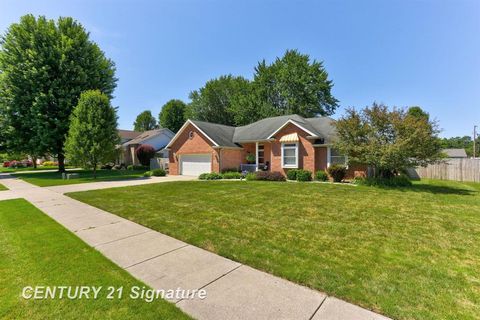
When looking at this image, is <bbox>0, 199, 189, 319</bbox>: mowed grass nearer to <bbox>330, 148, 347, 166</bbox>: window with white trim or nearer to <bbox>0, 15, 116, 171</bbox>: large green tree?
<bbox>330, 148, 347, 166</bbox>: window with white trim

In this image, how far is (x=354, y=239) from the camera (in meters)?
5.38

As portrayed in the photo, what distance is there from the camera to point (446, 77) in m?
16.3

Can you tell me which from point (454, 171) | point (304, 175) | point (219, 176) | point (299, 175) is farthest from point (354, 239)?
point (454, 171)

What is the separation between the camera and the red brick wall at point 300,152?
17719 millimetres

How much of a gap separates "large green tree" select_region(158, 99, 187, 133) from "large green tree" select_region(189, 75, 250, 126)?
26.8ft

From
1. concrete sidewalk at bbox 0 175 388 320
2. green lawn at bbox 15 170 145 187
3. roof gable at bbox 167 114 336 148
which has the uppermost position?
roof gable at bbox 167 114 336 148

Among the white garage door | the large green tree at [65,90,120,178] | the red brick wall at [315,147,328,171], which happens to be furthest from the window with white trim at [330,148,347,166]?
the large green tree at [65,90,120,178]

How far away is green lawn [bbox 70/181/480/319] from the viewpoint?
3.27 m

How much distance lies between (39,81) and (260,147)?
2211 cm

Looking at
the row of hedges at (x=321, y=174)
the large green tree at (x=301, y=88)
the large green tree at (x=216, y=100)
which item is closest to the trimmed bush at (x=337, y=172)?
the row of hedges at (x=321, y=174)

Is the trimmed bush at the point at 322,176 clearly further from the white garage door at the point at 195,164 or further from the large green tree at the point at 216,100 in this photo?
the large green tree at the point at 216,100

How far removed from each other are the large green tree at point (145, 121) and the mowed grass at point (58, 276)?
211 ft

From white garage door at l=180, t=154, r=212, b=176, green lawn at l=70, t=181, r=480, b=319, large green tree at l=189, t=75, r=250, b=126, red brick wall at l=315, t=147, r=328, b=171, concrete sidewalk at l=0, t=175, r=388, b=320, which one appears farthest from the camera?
large green tree at l=189, t=75, r=250, b=126

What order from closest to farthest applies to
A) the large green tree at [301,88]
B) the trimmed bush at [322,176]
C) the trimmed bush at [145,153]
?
the trimmed bush at [322,176]
the trimmed bush at [145,153]
the large green tree at [301,88]
